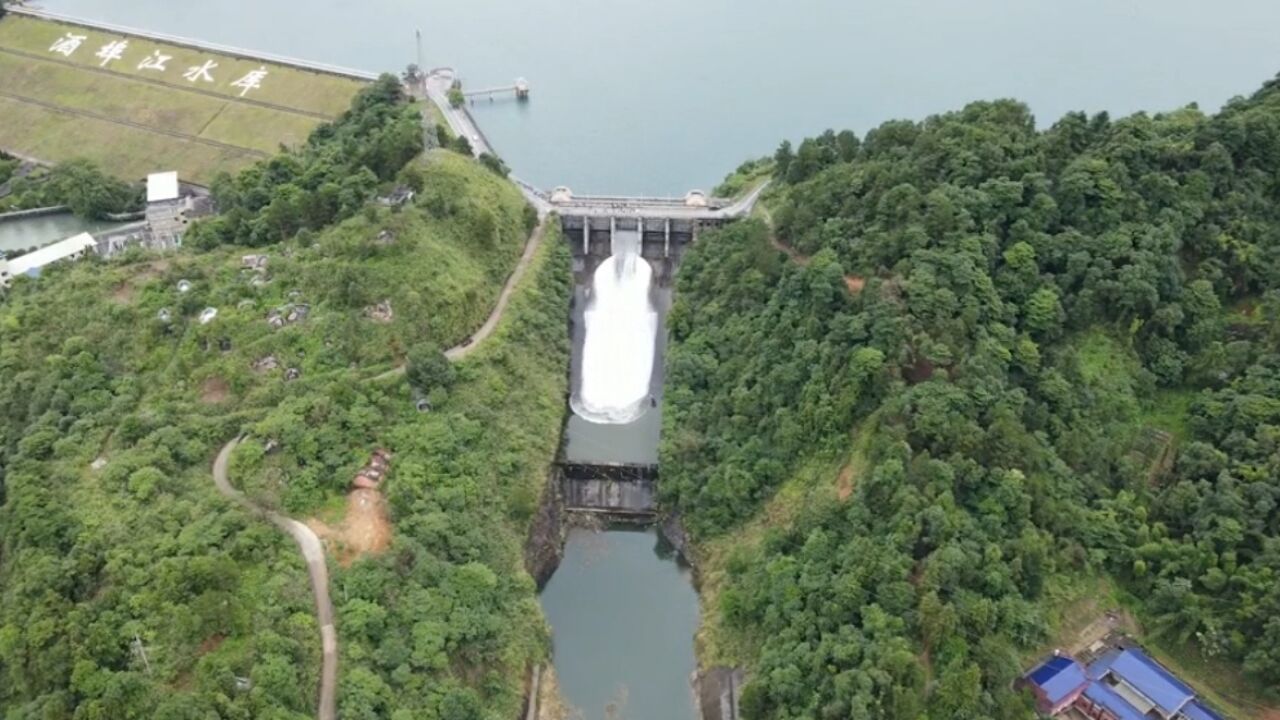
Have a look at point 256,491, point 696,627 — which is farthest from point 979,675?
point 256,491

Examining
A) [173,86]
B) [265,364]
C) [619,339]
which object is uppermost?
[173,86]

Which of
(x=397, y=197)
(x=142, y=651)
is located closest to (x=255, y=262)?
(x=397, y=197)

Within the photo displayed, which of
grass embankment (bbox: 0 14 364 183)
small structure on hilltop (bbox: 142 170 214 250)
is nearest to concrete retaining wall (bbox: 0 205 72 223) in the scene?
grass embankment (bbox: 0 14 364 183)

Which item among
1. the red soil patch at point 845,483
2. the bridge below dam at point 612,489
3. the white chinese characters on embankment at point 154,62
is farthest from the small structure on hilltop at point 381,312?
the white chinese characters on embankment at point 154,62

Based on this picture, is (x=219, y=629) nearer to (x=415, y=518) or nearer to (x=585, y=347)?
(x=415, y=518)

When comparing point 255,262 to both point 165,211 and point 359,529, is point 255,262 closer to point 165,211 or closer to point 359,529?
point 165,211

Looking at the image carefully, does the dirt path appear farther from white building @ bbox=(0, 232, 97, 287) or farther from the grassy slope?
white building @ bbox=(0, 232, 97, 287)
